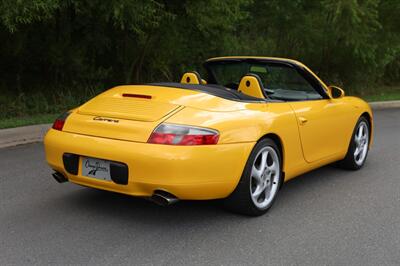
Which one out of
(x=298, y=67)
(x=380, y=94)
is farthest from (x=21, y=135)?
(x=380, y=94)

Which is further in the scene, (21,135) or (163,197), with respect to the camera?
(21,135)

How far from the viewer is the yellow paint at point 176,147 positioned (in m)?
3.89

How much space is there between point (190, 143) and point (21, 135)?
16.5 feet

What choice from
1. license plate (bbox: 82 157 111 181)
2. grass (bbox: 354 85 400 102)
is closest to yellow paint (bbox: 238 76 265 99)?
license plate (bbox: 82 157 111 181)

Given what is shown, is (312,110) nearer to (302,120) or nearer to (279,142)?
(302,120)

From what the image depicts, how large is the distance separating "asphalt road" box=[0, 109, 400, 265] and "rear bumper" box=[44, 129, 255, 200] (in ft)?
1.10

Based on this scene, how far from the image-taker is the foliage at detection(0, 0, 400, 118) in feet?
35.9

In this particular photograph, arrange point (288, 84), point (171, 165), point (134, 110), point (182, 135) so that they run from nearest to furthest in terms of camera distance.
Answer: point (171, 165) < point (182, 135) < point (134, 110) < point (288, 84)

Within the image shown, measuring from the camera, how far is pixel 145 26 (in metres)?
11.7

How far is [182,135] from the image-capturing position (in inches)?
155

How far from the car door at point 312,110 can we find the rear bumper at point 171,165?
1095 mm

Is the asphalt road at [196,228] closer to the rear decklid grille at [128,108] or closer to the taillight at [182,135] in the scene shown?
the taillight at [182,135]

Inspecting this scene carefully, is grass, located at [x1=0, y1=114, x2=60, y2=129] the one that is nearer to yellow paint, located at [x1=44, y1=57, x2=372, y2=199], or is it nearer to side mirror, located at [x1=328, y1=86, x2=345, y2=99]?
yellow paint, located at [x1=44, y1=57, x2=372, y2=199]

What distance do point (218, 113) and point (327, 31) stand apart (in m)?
13.7
